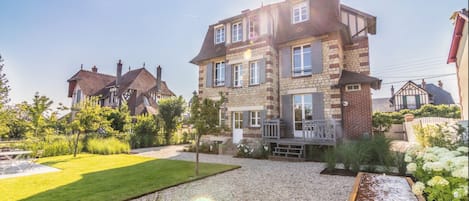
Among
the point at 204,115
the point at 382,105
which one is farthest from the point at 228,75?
the point at 382,105

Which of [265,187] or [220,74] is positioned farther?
[220,74]

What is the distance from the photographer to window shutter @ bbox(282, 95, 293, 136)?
445 inches

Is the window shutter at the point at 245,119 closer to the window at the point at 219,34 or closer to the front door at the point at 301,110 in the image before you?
the front door at the point at 301,110

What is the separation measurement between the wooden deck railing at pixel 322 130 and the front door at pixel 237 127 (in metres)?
3.56

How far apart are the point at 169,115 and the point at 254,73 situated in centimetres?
843

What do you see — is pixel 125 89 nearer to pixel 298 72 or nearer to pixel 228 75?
pixel 228 75

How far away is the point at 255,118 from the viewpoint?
39.0 feet

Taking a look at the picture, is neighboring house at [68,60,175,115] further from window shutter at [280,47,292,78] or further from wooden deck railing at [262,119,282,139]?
window shutter at [280,47,292,78]

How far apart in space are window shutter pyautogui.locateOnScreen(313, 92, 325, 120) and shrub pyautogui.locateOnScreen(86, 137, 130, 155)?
10.6 meters

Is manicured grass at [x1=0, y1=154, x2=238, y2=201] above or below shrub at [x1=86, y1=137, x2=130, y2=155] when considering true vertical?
below

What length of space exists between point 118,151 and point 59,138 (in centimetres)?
326

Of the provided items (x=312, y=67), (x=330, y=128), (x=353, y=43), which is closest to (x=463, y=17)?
(x=330, y=128)

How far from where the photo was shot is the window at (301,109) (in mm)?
10938

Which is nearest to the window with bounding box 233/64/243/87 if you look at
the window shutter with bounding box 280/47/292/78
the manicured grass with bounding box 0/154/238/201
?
the window shutter with bounding box 280/47/292/78
